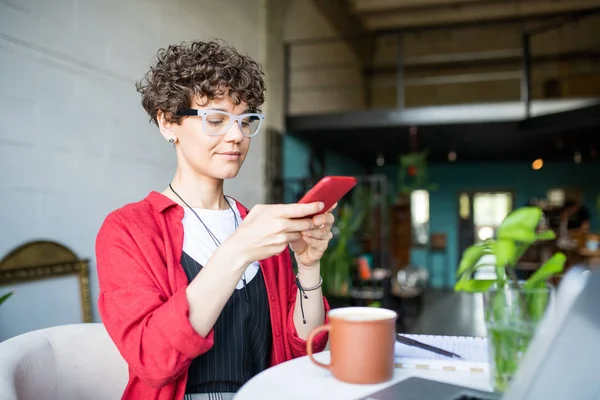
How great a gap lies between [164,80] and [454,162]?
10.1m

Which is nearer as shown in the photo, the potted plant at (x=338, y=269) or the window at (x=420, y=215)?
the potted plant at (x=338, y=269)

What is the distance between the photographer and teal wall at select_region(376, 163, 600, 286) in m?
9.96

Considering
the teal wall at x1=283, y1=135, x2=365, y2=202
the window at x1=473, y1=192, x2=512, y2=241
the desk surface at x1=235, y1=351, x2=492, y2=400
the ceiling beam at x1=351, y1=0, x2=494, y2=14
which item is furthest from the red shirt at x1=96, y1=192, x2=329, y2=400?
the window at x1=473, y1=192, x2=512, y2=241

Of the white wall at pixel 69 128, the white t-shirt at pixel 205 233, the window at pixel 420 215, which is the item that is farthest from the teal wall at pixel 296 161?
the white t-shirt at pixel 205 233

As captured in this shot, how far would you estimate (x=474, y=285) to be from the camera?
2.46 feet

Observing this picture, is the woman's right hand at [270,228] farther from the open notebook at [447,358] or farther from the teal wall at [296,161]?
the teal wall at [296,161]

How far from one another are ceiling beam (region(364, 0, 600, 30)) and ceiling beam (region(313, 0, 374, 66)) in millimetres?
465

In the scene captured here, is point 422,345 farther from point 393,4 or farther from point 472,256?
point 393,4

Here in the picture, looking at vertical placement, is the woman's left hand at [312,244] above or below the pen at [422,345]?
above

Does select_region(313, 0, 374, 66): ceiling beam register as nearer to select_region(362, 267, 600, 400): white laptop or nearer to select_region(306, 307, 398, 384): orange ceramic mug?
select_region(306, 307, 398, 384): orange ceramic mug

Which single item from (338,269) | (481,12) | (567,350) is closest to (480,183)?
(481,12)

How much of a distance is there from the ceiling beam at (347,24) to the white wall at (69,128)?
170 inches

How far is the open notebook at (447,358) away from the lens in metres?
0.89

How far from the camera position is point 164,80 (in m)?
Result: 1.15
